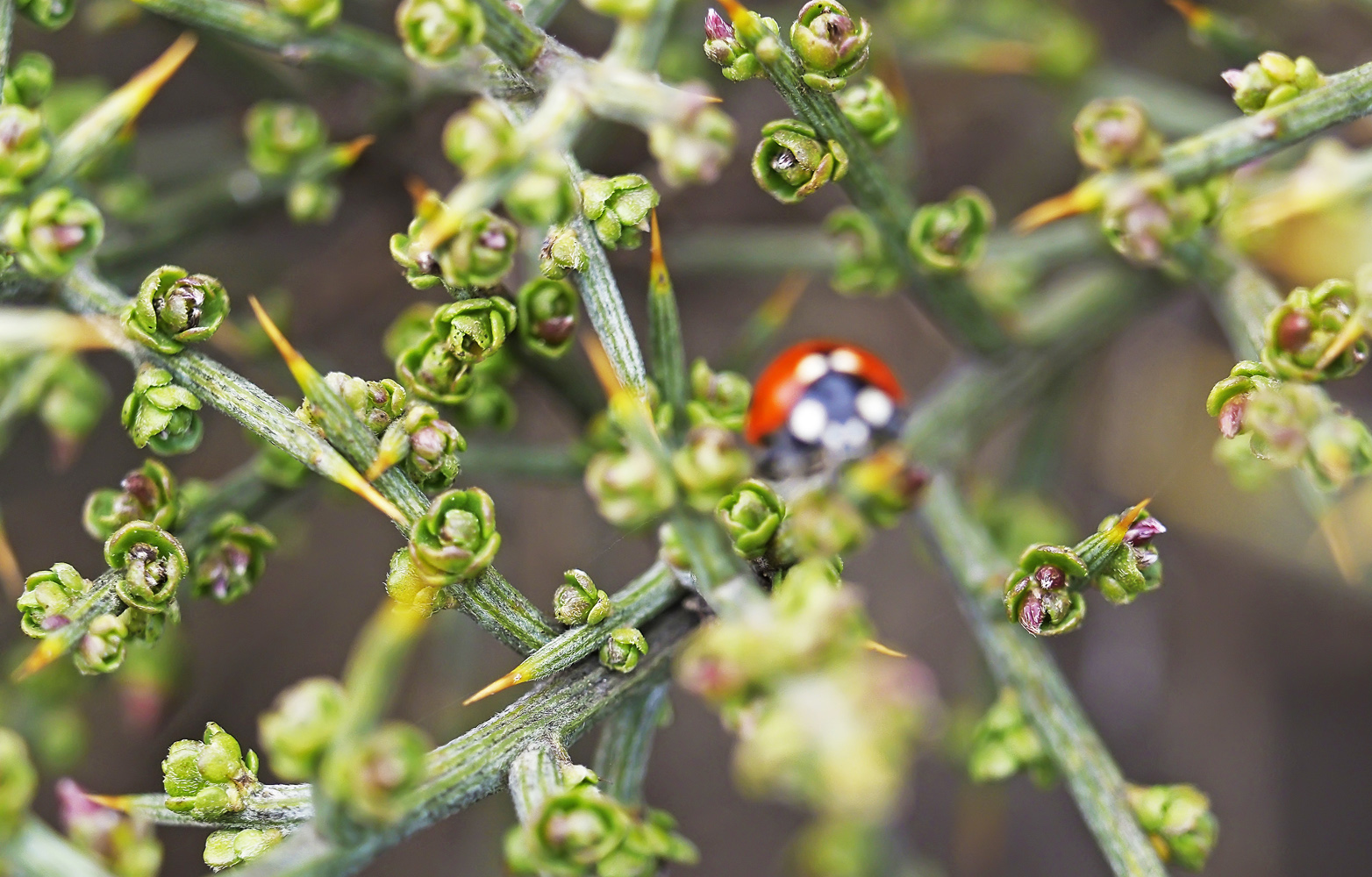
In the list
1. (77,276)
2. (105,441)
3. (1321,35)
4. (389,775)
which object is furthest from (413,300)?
(1321,35)

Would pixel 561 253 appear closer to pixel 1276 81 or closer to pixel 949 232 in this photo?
pixel 949 232

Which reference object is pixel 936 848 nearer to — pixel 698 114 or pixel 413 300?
pixel 413 300

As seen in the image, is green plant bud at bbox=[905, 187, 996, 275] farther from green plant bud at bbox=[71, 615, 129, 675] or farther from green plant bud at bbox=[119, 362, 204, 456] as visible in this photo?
green plant bud at bbox=[71, 615, 129, 675]

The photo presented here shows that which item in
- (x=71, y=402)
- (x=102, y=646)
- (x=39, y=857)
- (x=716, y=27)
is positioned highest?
(x=716, y=27)

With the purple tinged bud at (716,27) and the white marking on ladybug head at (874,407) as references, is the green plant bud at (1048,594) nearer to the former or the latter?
the white marking on ladybug head at (874,407)

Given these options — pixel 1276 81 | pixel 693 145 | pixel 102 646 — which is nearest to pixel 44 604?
pixel 102 646

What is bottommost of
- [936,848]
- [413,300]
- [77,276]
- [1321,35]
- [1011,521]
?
[936,848]
